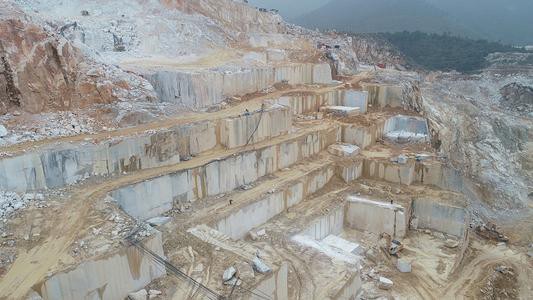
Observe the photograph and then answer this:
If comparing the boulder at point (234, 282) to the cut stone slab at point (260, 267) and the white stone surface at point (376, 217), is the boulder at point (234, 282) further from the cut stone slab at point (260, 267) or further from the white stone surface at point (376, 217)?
the white stone surface at point (376, 217)

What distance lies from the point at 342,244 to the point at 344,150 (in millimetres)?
5802

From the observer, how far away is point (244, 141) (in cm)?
1636

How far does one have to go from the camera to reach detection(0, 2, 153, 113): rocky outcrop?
12172 mm

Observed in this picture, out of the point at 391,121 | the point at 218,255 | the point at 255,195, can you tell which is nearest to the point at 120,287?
the point at 218,255

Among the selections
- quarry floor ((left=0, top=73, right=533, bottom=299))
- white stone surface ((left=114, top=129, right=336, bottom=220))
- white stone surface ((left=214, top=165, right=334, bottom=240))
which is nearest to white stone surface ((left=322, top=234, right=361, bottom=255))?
quarry floor ((left=0, top=73, right=533, bottom=299))

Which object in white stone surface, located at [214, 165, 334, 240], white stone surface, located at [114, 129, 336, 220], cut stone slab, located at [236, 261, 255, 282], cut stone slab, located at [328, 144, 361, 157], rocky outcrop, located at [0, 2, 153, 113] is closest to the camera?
cut stone slab, located at [236, 261, 255, 282]

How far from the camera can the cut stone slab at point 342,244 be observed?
13641 millimetres

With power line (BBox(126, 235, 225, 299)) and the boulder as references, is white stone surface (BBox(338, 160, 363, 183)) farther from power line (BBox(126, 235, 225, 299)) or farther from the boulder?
power line (BBox(126, 235, 225, 299))

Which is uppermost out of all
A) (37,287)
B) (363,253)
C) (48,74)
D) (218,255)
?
(48,74)

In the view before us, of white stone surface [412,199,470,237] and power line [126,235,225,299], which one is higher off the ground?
power line [126,235,225,299]

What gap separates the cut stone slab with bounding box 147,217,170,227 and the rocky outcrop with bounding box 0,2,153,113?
4.90 metres

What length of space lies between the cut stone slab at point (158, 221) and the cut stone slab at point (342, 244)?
216 inches

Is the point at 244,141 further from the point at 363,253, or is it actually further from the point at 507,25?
the point at 507,25

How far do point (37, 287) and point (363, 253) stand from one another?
33.9ft
